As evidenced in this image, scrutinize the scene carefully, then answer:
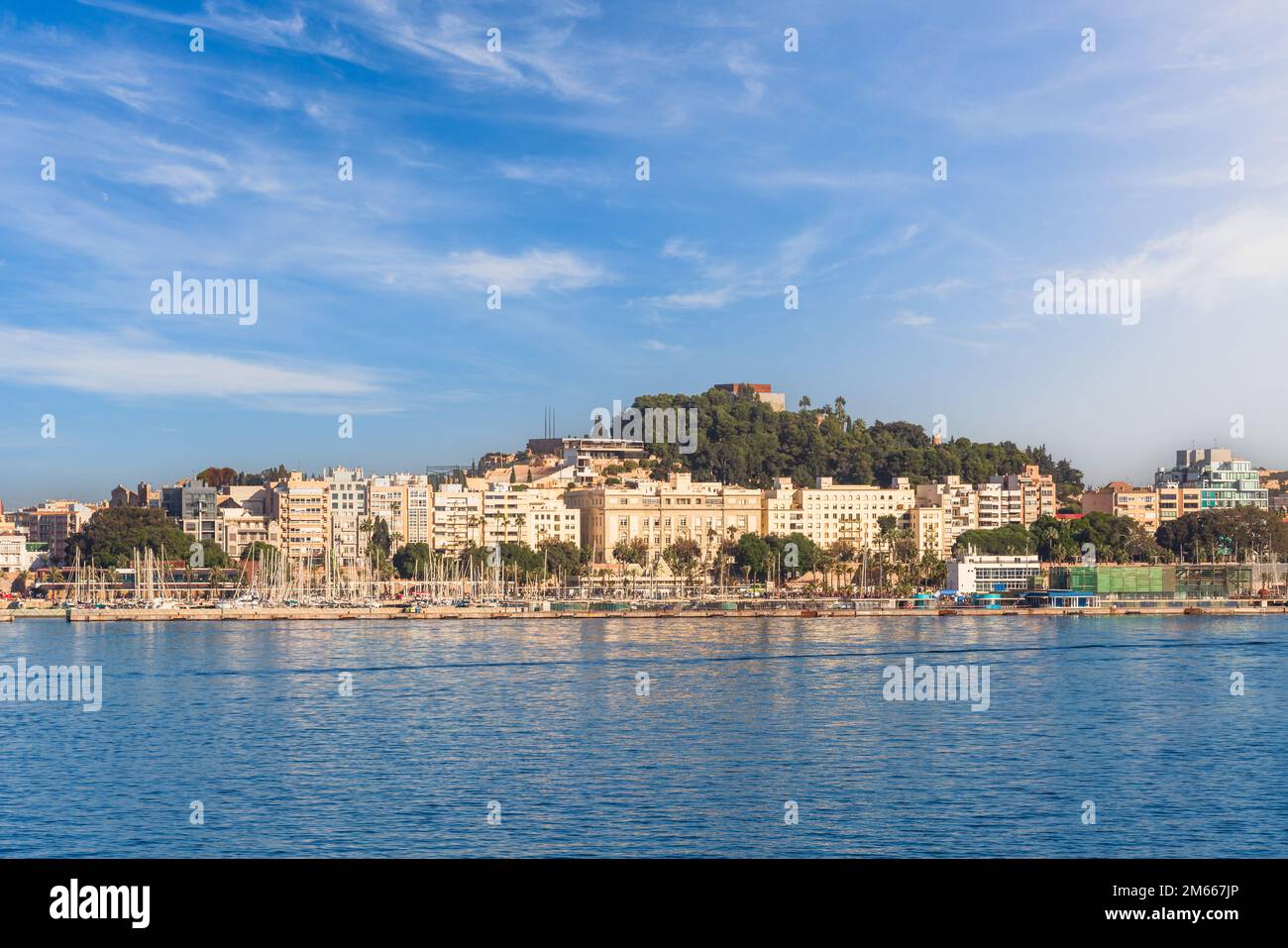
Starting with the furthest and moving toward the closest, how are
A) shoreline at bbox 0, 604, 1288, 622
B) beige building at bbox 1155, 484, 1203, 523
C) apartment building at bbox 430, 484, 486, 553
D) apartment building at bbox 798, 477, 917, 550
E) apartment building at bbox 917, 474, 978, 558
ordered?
beige building at bbox 1155, 484, 1203, 523 < apartment building at bbox 917, 474, 978, 558 < apartment building at bbox 798, 477, 917, 550 < apartment building at bbox 430, 484, 486, 553 < shoreline at bbox 0, 604, 1288, 622

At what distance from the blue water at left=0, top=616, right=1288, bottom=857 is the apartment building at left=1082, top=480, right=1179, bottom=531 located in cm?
5529

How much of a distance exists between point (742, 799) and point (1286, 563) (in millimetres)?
67140

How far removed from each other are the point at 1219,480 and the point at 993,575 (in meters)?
33.5

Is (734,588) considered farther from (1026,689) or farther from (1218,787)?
(1218,787)

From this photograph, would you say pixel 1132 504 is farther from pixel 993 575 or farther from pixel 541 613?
pixel 541 613

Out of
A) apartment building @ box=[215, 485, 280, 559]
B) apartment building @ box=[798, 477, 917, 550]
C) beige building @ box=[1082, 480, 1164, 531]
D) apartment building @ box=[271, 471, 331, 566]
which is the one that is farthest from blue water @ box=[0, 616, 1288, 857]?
beige building @ box=[1082, 480, 1164, 531]

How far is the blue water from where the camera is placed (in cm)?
1395

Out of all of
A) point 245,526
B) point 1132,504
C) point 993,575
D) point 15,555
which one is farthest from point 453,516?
point 1132,504

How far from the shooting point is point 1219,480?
312ft

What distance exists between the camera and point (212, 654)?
124 feet

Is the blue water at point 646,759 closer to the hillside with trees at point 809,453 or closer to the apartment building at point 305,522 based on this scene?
the apartment building at point 305,522

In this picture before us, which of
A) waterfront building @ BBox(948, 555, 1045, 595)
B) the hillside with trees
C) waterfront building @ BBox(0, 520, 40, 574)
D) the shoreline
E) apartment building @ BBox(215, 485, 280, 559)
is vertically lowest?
the shoreline

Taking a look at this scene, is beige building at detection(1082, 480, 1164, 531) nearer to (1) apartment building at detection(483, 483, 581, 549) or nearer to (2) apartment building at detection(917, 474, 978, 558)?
(2) apartment building at detection(917, 474, 978, 558)
